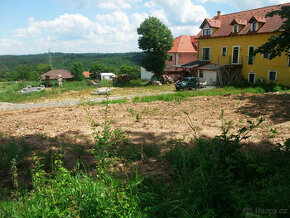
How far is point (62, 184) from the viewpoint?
3.58 metres

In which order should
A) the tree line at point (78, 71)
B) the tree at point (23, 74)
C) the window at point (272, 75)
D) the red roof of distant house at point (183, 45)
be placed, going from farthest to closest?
the tree at point (23, 74)
the tree line at point (78, 71)
the red roof of distant house at point (183, 45)
the window at point (272, 75)

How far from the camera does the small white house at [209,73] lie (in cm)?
2814

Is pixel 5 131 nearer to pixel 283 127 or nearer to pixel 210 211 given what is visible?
pixel 210 211

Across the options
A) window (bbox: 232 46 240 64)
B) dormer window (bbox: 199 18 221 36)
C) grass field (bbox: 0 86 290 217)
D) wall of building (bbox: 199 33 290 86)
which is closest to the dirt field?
grass field (bbox: 0 86 290 217)

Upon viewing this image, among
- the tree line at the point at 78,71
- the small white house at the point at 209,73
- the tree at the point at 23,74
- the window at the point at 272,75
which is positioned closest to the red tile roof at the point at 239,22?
the small white house at the point at 209,73

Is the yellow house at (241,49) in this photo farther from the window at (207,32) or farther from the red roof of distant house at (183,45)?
the red roof of distant house at (183,45)

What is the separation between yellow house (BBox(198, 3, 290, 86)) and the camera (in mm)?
24031

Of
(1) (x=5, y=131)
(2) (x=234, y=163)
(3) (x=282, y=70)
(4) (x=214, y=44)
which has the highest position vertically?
(4) (x=214, y=44)

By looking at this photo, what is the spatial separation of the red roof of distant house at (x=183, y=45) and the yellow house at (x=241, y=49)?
5870mm

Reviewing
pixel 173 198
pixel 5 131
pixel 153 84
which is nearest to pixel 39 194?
pixel 173 198

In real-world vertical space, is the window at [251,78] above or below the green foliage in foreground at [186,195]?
above

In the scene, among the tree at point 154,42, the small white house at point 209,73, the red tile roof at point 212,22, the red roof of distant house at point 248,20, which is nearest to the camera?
the red roof of distant house at point 248,20

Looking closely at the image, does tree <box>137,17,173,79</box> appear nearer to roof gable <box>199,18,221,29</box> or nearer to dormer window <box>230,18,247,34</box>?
roof gable <box>199,18,221,29</box>

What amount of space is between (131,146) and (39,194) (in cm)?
274
